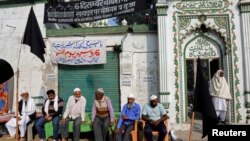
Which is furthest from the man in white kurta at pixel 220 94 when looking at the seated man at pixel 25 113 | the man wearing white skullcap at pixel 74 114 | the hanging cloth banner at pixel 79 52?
the seated man at pixel 25 113

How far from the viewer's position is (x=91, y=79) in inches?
388

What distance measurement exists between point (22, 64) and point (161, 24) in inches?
171

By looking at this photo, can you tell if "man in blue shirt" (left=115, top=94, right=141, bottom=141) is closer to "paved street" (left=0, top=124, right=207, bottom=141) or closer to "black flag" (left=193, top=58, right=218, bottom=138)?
"paved street" (left=0, top=124, right=207, bottom=141)

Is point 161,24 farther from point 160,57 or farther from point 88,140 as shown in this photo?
point 88,140

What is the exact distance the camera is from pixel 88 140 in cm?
769

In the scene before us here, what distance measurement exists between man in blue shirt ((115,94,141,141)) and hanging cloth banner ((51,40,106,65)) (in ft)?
9.43

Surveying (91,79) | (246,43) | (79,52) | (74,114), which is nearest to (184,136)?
(74,114)

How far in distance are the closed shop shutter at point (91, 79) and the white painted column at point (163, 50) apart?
4.47 feet

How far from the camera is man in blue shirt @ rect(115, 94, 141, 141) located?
689 cm

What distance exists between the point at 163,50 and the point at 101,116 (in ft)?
9.43

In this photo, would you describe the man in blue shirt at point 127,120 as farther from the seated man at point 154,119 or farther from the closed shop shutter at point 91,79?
the closed shop shutter at point 91,79

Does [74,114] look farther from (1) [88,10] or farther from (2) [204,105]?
(1) [88,10]

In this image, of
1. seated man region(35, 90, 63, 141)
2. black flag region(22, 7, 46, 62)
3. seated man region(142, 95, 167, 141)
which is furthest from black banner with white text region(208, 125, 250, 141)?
black flag region(22, 7, 46, 62)

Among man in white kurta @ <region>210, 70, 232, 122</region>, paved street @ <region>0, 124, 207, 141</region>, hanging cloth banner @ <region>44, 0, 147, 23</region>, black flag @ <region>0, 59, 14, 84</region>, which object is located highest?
hanging cloth banner @ <region>44, 0, 147, 23</region>
